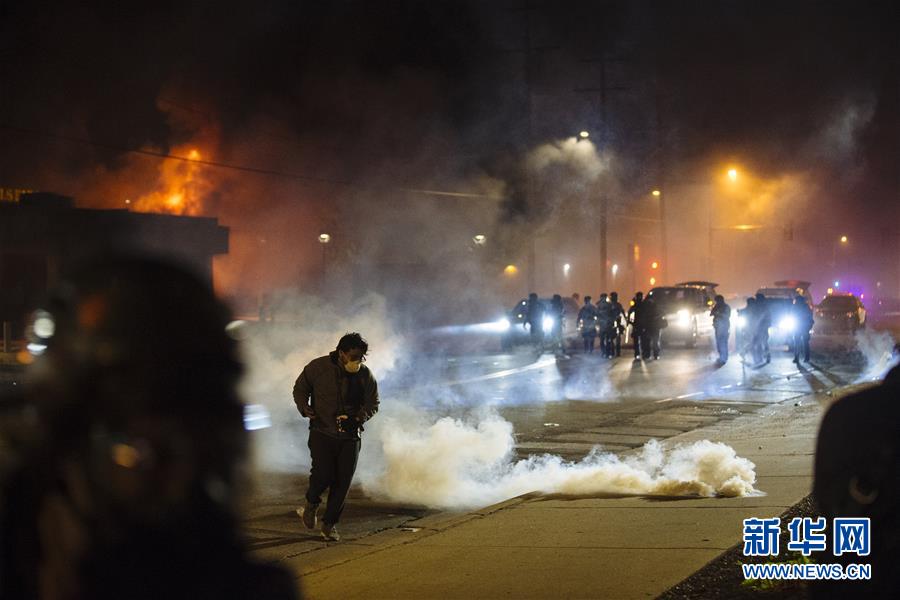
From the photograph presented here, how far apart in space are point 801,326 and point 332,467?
16740 millimetres

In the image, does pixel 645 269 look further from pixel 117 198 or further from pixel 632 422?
pixel 632 422

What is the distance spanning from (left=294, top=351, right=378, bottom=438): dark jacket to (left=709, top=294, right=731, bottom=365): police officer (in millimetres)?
16147

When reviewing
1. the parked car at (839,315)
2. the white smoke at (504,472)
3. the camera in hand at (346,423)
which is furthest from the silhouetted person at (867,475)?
the parked car at (839,315)

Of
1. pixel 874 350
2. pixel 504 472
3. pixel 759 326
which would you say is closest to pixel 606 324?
pixel 759 326

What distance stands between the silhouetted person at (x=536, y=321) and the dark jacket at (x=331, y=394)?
18.0 m

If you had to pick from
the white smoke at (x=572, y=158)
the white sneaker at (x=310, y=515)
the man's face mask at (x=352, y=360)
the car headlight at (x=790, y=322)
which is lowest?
the white sneaker at (x=310, y=515)

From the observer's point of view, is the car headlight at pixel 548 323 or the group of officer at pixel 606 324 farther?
the car headlight at pixel 548 323

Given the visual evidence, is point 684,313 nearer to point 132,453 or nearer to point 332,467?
point 332,467

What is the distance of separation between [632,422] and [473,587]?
8.64 metres

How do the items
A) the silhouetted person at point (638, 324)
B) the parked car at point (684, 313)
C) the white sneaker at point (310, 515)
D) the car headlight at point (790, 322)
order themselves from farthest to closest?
1. the parked car at point (684, 313)
2. the silhouetted person at point (638, 324)
3. the car headlight at point (790, 322)
4. the white sneaker at point (310, 515)

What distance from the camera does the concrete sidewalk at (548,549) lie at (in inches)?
228

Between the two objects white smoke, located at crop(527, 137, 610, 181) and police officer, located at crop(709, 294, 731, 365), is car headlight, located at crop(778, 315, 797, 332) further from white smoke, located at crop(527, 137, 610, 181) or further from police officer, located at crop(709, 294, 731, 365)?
white smoke, located at crop(527, 137, 610, 181)

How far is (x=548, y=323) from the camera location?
26.1 meters

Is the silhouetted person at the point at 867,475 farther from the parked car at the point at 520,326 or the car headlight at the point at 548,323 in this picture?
the car headlight at the point at 548,323
